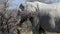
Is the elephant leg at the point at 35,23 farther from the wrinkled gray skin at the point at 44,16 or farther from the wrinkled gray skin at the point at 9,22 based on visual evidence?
the wrinkled gray skin at the point at 9,22

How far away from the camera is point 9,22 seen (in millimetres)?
4520

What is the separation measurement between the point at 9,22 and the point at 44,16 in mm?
886

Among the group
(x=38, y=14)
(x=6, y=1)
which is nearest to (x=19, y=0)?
(x=6, y=1)

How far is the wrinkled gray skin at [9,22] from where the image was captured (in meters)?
4.55

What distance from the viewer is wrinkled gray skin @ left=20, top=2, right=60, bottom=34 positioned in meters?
3.87

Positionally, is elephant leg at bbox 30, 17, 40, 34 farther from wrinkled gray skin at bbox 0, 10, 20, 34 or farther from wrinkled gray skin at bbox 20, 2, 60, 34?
wrinkled gray skin at bbox 0, 10, 20, 34

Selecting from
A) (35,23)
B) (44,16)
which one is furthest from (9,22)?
(44,16)

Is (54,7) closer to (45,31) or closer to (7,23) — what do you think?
(45,31)

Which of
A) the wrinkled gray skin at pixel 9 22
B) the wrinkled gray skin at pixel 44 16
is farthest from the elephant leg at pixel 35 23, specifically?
the wrinkled gray skin at pixel 9 22

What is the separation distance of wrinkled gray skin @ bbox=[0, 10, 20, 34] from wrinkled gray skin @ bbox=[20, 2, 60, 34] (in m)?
0.58

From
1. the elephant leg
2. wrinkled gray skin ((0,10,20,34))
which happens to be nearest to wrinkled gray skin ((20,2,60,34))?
the elephant leg

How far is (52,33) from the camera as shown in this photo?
4.01 meters

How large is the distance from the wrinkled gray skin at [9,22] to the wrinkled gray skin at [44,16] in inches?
22.9

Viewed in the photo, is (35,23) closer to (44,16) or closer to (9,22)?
(44,16)
